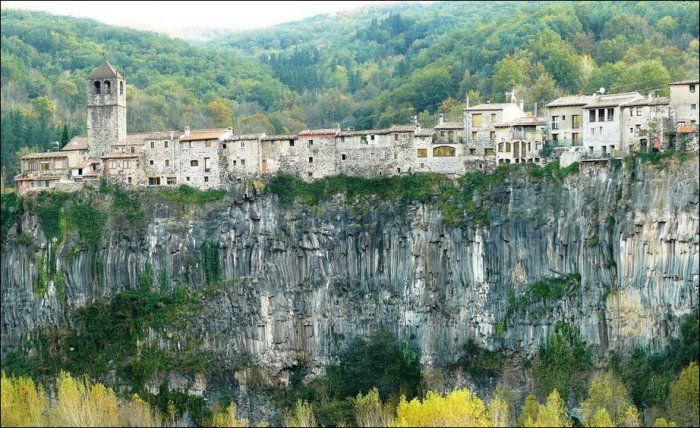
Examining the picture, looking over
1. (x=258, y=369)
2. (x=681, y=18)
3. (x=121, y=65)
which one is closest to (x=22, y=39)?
(x=121, y=65)

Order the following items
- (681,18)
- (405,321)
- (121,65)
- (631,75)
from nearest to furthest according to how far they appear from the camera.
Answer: (405,321) → (631,75) → (681,18) → (121,65)

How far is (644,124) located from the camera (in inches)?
3406

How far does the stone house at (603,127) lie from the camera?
87188 millimetres

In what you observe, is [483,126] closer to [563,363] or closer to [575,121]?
[575,121]

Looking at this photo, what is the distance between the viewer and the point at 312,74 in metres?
159

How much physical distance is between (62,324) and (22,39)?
73.8 meters

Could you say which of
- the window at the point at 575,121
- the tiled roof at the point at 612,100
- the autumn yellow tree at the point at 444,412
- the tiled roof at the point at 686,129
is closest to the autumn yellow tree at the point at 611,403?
the autumn yellow tree at the point at 444,412

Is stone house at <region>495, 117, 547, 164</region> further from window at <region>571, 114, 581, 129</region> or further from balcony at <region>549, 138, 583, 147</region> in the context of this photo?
window at <region>571, 114, 581, 129</region>

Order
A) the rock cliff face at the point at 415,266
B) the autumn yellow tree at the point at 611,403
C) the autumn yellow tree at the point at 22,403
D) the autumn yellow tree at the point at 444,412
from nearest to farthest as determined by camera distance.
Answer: the autumn yellow tree at the point at 444,412, the autumn yellow tree at the point at 611,403, the autumn yellow tree at the point at 22,403, the rock cliff face at the point at 415,266

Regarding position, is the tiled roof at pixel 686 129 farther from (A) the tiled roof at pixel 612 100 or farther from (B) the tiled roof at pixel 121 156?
(B) the tiled roof at pixel 121 156

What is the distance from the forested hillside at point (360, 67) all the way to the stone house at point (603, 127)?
1616cm

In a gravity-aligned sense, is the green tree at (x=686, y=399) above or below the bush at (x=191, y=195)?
below

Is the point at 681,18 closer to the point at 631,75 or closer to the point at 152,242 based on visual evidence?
the point at 631,75

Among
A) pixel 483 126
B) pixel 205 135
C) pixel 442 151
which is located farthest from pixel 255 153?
pixel 483 126
